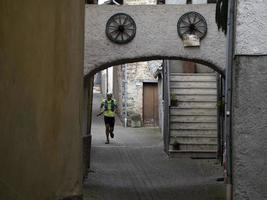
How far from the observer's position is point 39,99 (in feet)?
17.0

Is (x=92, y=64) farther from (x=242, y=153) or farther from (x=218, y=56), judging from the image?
(x=242, y=153)

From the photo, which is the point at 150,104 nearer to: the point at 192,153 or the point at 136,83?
the point at 136,83

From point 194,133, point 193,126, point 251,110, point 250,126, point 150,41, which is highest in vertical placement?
point 150,41

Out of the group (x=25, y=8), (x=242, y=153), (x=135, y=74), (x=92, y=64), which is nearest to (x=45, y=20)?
(x=25, y=8)

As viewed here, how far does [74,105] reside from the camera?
18.4ft

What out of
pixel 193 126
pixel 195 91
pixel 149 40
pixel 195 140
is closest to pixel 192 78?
pixel 195 91

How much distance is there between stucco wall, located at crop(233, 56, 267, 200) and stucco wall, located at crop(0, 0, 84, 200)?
8.29 feet

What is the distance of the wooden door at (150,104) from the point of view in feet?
91.8

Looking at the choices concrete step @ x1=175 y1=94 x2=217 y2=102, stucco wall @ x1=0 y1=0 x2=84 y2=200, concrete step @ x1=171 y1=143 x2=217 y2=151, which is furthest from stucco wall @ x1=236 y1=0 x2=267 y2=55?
concrete step @ x1=175 y1=94 x2=217 y2=102

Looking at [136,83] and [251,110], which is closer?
[251,110]

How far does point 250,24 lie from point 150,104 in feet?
67.3

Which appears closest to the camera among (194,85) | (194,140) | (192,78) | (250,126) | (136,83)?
(250,126)

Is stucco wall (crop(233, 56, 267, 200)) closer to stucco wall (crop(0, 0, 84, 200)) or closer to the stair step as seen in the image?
stucco wall (crop(0, 0, 84, 200))

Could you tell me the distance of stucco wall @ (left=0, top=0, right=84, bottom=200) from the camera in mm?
4910
